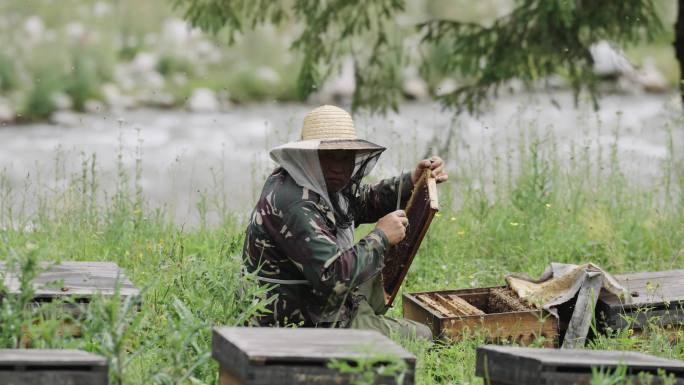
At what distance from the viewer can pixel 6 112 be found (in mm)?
19547

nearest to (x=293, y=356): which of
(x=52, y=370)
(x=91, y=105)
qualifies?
(x=52, y=370)

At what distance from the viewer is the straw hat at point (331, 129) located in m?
4.89

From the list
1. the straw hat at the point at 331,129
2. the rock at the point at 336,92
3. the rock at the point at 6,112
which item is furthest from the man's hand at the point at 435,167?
the rock at the point at 336,92

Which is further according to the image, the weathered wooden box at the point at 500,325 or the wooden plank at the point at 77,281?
the weathered wooden box at the point at 500,325

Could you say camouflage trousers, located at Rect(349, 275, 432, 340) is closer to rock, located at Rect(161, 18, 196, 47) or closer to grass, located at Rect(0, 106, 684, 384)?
grass, located at Rect(0, 106, 684, 384)

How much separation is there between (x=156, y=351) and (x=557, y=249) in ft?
10.8

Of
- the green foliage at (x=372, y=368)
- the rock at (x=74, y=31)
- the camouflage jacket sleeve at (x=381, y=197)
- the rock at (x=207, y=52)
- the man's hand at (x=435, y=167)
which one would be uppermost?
the rock at (x=74, y=31)

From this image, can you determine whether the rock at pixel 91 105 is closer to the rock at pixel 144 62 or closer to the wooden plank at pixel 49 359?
the rock at pixel 144 62

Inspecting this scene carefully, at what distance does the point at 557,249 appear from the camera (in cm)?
727

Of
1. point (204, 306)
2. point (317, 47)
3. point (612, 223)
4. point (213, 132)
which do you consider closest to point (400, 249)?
point (204, 306)

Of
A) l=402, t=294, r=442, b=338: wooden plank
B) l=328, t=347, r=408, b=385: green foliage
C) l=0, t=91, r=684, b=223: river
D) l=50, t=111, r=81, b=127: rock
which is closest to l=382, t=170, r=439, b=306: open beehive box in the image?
l=402, t=294, r=442, b=338: wooden plank

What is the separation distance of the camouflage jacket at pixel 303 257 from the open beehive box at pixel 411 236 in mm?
287

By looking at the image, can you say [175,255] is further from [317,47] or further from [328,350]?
[317,47]

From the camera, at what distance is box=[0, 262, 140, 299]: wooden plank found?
14.4ft
